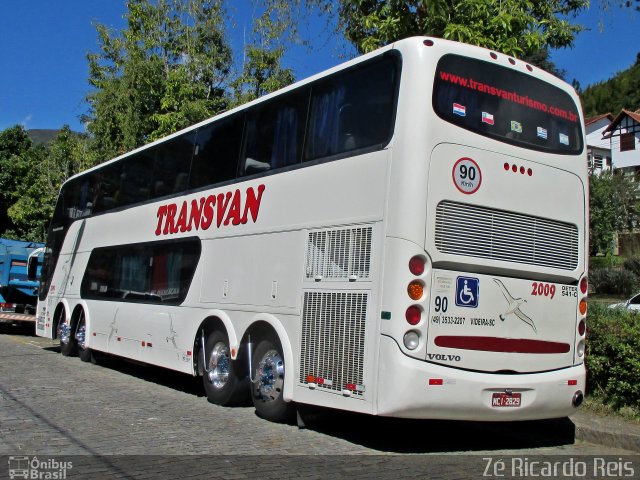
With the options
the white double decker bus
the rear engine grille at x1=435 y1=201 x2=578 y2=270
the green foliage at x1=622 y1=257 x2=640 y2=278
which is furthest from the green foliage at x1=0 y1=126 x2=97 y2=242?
the green foliage at x1=622 y1=257 x2=640 y2=278

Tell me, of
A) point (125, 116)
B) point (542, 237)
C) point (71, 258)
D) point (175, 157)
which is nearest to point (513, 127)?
point (542, 237)

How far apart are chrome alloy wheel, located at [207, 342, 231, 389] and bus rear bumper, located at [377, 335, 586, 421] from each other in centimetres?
346

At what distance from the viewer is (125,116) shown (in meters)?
19.3

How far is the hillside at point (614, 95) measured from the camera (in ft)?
279

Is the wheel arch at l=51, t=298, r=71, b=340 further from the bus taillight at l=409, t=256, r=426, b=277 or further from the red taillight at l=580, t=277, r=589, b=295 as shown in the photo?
the red taillight at l=580, t=277, r=589, b=295

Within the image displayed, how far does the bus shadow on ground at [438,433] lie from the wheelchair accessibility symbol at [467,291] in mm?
1604

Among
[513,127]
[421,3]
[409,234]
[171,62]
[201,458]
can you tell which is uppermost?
[171,62]

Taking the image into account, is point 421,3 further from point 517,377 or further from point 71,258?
point 71,258

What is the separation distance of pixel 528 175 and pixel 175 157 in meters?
6.15

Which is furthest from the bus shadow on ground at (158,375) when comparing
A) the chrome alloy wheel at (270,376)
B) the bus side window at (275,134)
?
the bus side window at (275,134)

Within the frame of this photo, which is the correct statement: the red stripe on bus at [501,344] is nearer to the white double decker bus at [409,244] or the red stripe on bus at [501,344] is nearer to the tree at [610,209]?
the white double decker bus at [409,244]

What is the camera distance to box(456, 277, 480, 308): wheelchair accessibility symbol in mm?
6660

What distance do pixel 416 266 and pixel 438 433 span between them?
266cm

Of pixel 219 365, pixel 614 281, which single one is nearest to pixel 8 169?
pixel 614 281
